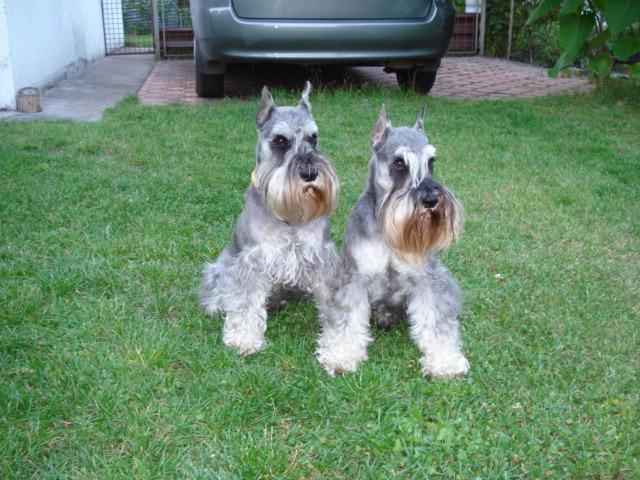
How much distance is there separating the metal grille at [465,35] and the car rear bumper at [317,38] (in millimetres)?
7104

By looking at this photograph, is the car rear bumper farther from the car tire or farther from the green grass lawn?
the green grass lawn

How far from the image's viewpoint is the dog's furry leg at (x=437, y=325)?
3.22 m

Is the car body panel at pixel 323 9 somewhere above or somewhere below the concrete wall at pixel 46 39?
above

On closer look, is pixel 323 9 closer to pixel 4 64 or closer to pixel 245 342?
pixel 4 64

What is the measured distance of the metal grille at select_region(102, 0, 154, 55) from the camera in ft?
55.8

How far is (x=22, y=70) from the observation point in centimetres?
864

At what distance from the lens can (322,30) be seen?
305 inches

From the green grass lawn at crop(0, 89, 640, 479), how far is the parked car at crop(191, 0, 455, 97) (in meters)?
1.94

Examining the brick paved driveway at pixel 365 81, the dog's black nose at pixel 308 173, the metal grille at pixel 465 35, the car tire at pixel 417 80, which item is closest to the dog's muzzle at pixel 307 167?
the dog's black nose at pixel 308 173

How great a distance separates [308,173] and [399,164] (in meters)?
0.45

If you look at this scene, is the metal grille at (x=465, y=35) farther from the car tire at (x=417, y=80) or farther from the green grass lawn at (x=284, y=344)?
the green grass lawn at (x=284, y=344)

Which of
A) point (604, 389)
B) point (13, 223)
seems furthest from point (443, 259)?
point (13, 223)

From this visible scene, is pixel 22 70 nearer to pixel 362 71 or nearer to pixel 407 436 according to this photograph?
pixel 362 71

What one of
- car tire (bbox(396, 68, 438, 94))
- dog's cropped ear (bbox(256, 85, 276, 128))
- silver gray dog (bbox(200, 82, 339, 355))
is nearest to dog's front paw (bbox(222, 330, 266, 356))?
silver gray dog (bbox(200, 82, 339, 355))
